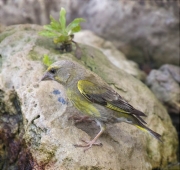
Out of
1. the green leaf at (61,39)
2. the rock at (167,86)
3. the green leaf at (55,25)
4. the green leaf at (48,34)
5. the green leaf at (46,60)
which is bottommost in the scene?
the rock at (167,86)

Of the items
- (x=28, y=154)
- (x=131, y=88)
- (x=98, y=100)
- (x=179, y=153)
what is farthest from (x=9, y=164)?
(x=179, y=153)

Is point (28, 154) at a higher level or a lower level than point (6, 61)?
Answer: lower

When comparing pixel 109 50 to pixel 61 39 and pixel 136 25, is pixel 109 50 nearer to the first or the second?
pixel 136 25

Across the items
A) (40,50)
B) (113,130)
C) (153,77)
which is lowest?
(153,77)

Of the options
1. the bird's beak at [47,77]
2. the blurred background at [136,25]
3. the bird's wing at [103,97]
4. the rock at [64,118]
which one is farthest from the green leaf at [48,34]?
the blurred background at [136,25]

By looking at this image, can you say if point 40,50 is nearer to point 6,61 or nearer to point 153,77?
point 6,61

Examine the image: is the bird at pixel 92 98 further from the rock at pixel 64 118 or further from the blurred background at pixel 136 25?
the blurred background at pixel 136 25

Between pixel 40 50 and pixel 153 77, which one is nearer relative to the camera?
pixel 40 50
